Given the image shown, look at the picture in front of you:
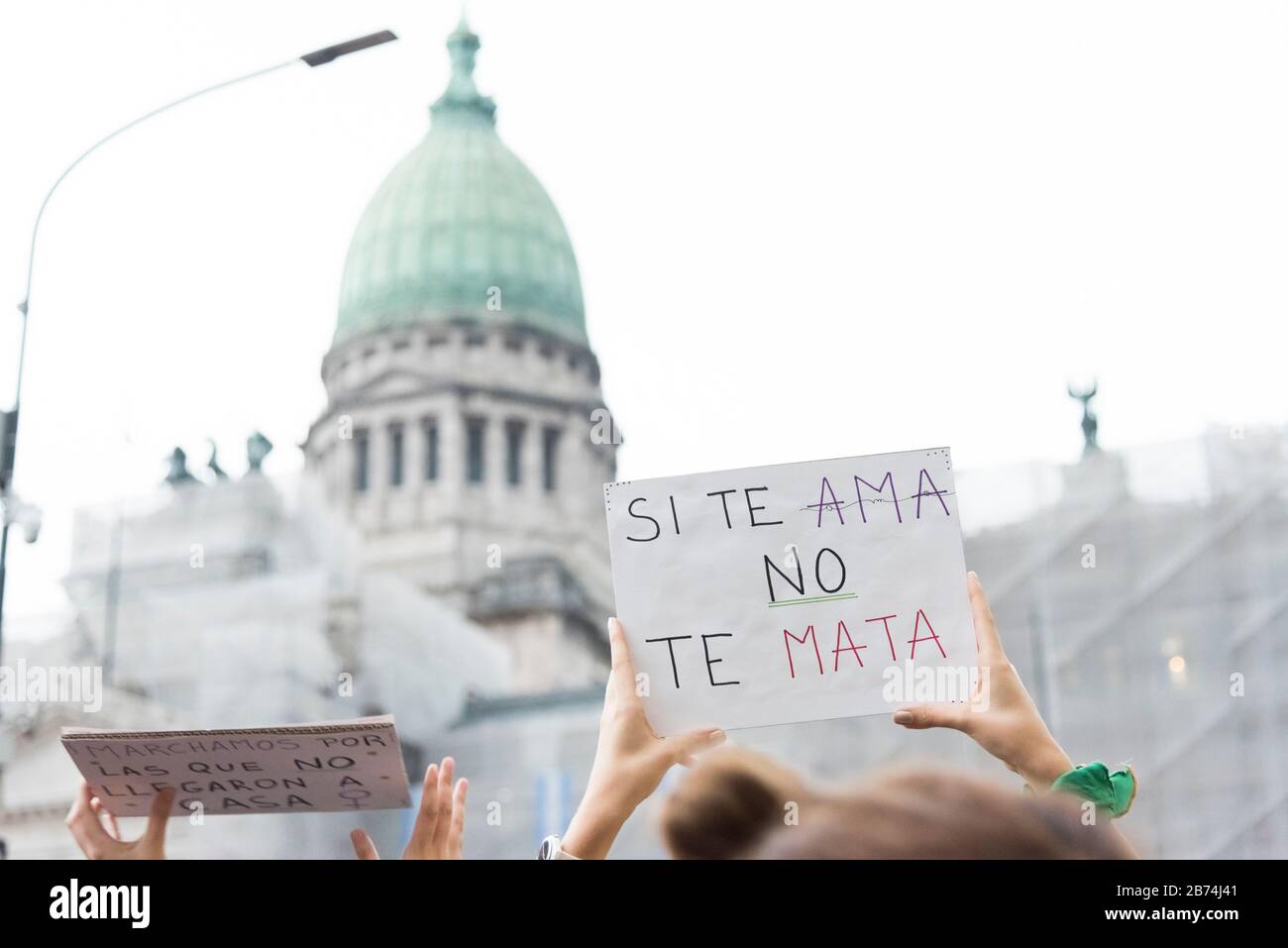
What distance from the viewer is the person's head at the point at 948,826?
4.65ft

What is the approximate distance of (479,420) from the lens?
53094 mm

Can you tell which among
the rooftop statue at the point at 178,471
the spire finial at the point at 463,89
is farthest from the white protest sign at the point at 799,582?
the spire finial at the point at 463,89

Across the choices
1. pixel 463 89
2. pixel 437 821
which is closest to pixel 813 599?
pixel 437 821

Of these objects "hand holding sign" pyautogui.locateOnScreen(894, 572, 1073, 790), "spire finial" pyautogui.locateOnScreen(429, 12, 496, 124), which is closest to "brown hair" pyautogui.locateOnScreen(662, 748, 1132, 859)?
"hand holding sign" pyautogui.locateOnScreen(894, 572, 1073, 790)

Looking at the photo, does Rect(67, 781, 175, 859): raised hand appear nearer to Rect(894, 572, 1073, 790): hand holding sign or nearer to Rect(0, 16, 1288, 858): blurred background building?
Rect(894, 572, 1073, 790): hand holding sign

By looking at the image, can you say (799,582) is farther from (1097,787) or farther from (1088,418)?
(1088,418)

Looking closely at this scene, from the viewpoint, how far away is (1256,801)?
23562 millimetres

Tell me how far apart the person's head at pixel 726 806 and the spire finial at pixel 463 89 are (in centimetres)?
6446

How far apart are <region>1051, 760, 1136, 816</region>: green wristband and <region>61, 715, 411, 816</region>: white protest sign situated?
903 millimetres

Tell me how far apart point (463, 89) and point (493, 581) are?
26387 millimetres
